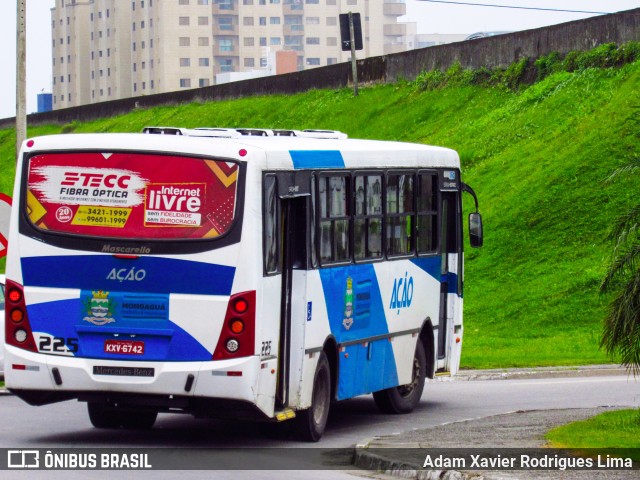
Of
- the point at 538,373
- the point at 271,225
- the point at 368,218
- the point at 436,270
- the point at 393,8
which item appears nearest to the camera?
the point at 271,225

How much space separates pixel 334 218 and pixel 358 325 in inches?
51.5

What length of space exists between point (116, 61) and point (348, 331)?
16024 cm

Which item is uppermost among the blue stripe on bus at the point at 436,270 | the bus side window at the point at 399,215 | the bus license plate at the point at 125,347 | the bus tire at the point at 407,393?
the bus side window at the point at 399,215

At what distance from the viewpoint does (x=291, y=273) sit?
48.7 feet

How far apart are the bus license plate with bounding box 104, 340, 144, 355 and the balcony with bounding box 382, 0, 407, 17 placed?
18170cm

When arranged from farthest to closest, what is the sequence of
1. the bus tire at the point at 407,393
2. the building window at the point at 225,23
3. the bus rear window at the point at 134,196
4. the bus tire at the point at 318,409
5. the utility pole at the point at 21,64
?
the building window at the point at 225,23
the utility pole at the point at 21,64
the bus tire at the point at 407,393
the bus tire at the point at 318,409
the bus rear window at the point at 134,196

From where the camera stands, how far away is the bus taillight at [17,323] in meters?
14.3

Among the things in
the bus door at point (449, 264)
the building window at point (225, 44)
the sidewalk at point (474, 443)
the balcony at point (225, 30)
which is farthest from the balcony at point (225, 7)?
the sidewalk at point (474, 443)

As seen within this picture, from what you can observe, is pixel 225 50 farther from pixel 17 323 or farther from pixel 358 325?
pixel 17 323

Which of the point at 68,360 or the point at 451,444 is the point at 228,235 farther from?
the point at 451,444

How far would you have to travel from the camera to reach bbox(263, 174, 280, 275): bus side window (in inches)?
557

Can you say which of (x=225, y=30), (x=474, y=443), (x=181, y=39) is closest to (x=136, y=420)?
(x=474, y=443)

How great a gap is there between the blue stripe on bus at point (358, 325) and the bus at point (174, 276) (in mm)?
173

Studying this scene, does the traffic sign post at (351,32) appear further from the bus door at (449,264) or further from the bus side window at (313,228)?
the bus side window at (313,228)
